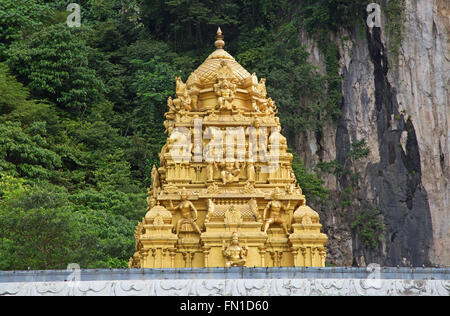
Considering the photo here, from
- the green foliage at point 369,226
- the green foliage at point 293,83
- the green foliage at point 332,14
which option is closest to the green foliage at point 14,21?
the green foliage at point 293,83

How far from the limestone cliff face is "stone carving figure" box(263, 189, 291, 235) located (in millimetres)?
13602

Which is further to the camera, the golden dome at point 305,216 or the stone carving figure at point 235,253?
the golden dome at point 305,216

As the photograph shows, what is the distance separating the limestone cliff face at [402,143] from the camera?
121ft

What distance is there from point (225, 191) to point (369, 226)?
48.2 ft

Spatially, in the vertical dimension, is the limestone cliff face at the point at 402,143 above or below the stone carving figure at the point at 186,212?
above

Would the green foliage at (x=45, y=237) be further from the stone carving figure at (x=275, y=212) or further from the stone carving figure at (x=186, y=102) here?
the stone carving figure at (x=275, y=212)

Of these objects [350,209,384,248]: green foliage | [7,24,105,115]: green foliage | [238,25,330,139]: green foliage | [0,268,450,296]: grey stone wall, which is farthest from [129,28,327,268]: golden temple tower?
[7,24,105,115]: green foliage

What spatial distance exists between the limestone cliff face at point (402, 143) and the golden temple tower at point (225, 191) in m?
13.3

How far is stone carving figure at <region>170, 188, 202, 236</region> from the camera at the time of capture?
23.7 meters

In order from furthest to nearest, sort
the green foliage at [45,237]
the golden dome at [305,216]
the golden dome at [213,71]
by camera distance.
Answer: the green foliage at [45,237]
the golden dome at [213,71]
the golden dome at [305,216]

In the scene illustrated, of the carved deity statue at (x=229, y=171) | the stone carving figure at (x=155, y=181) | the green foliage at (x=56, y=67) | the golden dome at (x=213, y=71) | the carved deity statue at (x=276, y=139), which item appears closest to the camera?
the carved deity statue at (x=229, y=171)

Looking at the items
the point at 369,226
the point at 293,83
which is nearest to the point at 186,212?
the point at 369,226

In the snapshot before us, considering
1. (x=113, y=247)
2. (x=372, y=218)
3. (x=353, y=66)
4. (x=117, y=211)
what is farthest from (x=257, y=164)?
(x=353, y=66)

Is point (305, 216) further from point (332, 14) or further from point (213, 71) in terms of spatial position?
point (332, 14)
